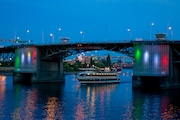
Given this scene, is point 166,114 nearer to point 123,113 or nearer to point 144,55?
point 123,113

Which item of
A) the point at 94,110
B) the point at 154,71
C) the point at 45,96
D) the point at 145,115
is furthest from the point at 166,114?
the point at 154,71

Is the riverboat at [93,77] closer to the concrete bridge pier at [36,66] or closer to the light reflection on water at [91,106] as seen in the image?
the concrete bridge pier at [36,66]

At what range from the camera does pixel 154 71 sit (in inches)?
3826

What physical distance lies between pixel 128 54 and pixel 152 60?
1221cm

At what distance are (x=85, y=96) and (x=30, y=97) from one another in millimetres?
11305

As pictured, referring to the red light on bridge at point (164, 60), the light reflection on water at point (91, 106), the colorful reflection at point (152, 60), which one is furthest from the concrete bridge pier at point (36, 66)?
the red light on bridge at point (164, 60)

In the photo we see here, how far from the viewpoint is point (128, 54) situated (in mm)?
109062

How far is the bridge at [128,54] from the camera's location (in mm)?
97062

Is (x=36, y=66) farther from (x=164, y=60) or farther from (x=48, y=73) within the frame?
(x=164, y=60)

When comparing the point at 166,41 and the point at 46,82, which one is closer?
the point at 166,41

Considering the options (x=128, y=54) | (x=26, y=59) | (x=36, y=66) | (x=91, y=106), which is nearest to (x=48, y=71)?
(x=36, y=66)

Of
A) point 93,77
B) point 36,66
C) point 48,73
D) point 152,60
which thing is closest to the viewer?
point 152,60

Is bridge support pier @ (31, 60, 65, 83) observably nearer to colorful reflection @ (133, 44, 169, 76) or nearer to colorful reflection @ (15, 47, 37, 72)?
colorful reflection @ (15, 47, 37, 72)

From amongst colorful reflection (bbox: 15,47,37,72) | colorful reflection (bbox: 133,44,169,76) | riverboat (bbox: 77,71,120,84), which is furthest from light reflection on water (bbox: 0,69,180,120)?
colorful reflection (bbox: 15,47,37,72)
